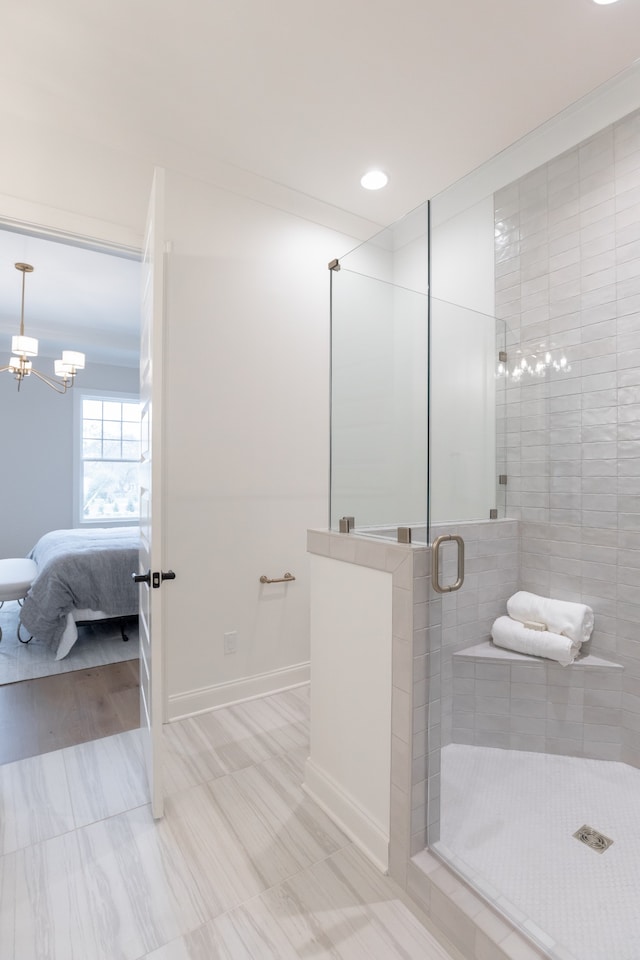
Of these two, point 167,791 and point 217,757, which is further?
point 217,757

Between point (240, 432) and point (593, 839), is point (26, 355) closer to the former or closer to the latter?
point (240, 432)

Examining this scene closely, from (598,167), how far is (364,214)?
134 cm

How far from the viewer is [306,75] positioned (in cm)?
193

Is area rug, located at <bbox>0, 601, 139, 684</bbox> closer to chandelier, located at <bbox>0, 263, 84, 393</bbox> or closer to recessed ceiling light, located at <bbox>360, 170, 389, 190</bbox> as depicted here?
chandelier, located at <bbox>0, 263, 84, 393</bbox>

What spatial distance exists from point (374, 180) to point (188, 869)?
3.14 m

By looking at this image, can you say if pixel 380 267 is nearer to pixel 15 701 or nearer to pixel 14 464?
pixel 15 701

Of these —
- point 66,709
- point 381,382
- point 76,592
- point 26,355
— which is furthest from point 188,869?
point 26,355

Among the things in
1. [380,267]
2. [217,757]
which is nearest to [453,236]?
[380,267]

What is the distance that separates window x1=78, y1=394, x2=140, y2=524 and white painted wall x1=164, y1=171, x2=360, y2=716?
3798 millimetres

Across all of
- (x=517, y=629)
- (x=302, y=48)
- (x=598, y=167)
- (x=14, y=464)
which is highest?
(x=302, y=48)

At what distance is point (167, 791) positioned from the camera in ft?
5.96

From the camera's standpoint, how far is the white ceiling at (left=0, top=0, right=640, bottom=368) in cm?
168

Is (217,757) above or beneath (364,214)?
beneath

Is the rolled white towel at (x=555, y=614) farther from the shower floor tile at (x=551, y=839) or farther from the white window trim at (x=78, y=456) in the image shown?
the white window trim at (x=78, y=456)
